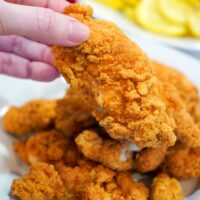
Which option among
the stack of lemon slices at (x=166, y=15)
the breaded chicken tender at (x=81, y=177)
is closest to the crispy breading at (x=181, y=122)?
the breaded chicken tender at (x=81, y=177)

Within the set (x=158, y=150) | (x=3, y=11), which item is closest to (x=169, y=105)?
(x=158, y=150)

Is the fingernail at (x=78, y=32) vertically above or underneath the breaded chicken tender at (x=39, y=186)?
above

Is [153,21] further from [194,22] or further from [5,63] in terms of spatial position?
[5,63]

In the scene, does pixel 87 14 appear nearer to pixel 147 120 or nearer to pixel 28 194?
pixel 147 120

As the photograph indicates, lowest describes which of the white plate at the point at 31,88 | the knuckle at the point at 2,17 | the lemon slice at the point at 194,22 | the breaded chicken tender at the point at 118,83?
the white plate at the point at 31,88

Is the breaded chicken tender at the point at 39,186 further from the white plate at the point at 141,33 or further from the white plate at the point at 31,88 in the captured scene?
the white plate at the point at 141,33

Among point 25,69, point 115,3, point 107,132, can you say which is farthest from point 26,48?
point 115,3
